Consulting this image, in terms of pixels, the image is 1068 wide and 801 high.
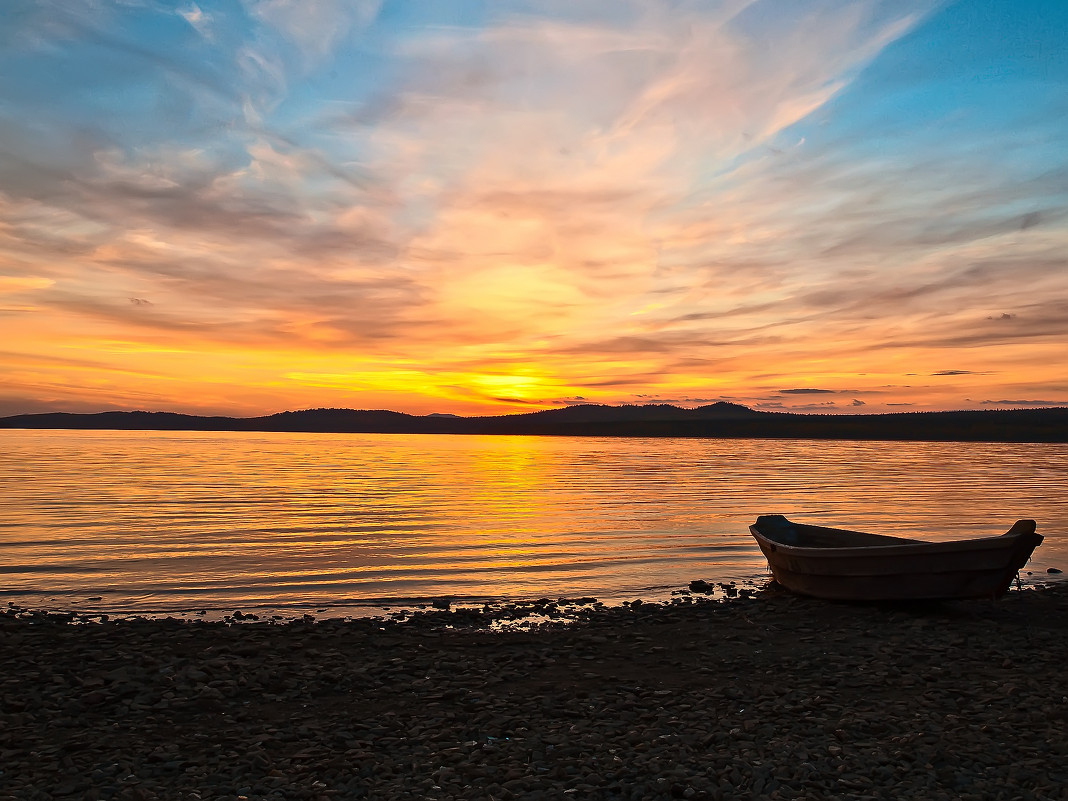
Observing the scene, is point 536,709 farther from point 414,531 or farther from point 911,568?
point 414,531

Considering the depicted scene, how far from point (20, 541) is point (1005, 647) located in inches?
1225

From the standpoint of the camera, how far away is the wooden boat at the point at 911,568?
52.4 feet

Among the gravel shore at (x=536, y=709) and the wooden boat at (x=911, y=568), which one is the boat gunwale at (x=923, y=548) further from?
the gravel shore at (x=536, y=709)

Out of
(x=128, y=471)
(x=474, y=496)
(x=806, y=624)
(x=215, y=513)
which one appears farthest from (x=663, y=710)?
(x=128, y=471)

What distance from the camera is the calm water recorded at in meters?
20.6

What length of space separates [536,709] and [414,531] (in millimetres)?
21556

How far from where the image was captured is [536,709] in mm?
10555

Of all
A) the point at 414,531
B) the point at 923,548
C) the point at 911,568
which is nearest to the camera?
the point at 923,548

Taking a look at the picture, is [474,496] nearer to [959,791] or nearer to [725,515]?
[725,515]

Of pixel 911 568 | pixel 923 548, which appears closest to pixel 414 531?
pixel 911 568

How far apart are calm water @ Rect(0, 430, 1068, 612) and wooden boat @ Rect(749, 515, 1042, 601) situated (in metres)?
3.62

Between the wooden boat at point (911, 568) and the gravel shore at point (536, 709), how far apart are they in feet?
2.70

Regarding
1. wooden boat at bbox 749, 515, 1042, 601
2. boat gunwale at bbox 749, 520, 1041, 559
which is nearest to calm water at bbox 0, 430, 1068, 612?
wooden boat at bbox 749, 515, 1042, 601

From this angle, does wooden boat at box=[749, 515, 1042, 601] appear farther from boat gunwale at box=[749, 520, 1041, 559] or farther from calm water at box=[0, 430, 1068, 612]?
calm water at box=[0, 430, 1068, 612]
